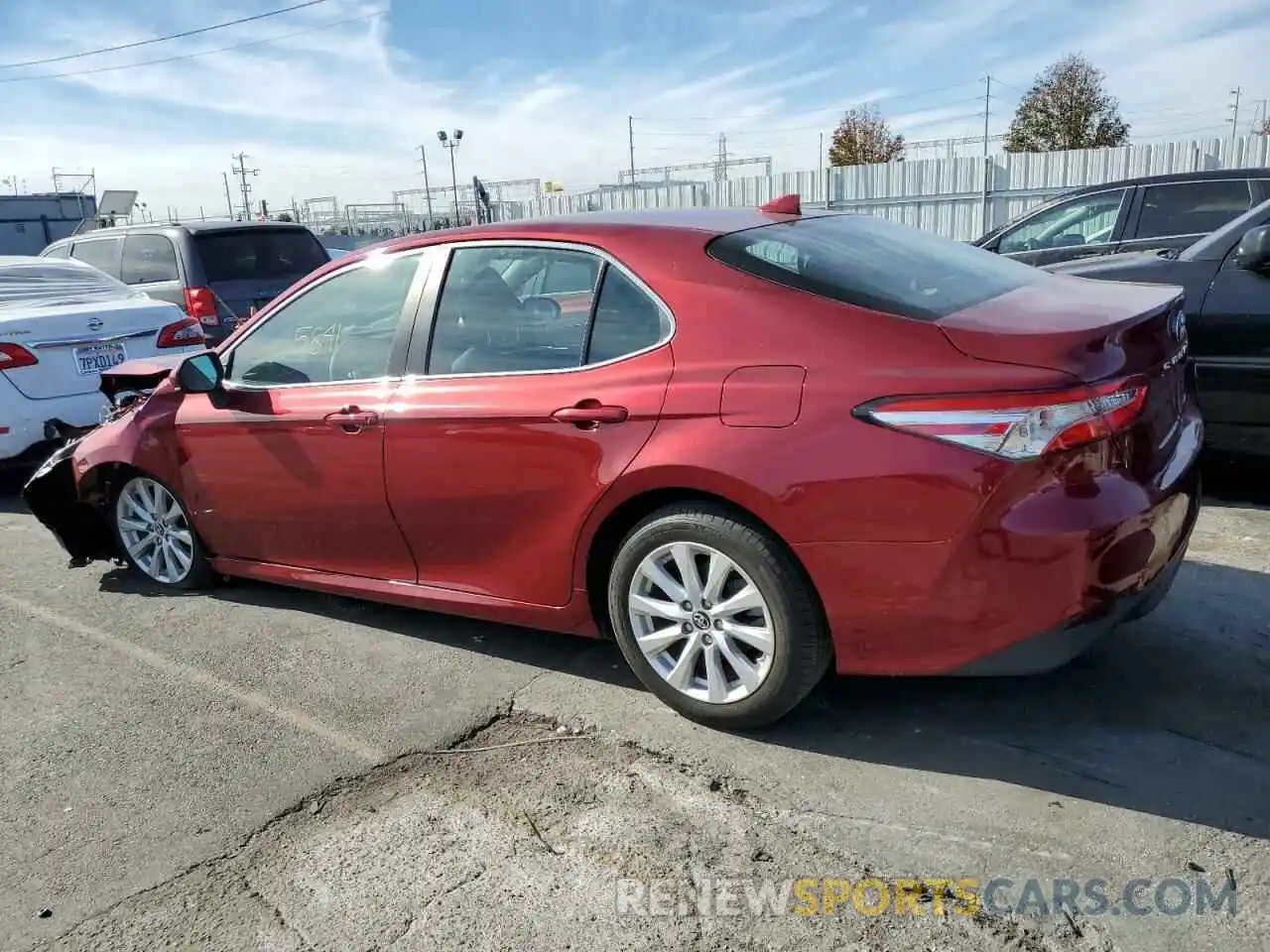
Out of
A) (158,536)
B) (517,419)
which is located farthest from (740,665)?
(158,536)

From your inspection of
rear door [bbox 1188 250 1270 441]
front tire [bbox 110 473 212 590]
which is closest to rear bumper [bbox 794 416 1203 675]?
rear door [bbox 1188 250 1270 441]

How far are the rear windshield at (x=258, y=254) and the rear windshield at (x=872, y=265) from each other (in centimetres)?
703

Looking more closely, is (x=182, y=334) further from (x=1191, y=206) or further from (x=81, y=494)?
(x=1191, y=206)

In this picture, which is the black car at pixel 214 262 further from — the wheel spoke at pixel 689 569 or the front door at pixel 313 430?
the wheel spoke at pixel 689 569

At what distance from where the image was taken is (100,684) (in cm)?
391

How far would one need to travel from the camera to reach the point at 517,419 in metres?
3.38

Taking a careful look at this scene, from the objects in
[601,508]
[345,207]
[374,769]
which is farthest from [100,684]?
[345,207]

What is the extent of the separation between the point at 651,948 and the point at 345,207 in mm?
48682

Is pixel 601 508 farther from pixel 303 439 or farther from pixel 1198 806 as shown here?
pixel 1198 806

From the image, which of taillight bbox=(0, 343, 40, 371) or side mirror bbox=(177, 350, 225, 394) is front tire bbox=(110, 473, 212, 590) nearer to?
side mirror bbox=(177, 350, 225, 394)

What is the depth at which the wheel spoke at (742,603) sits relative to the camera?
118 inches

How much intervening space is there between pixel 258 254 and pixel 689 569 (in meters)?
7.96

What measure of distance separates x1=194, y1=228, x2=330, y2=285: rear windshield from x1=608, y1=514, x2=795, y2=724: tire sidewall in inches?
286

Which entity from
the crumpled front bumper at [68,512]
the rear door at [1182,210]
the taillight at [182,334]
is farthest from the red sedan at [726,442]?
the rear door at [1182,210]
